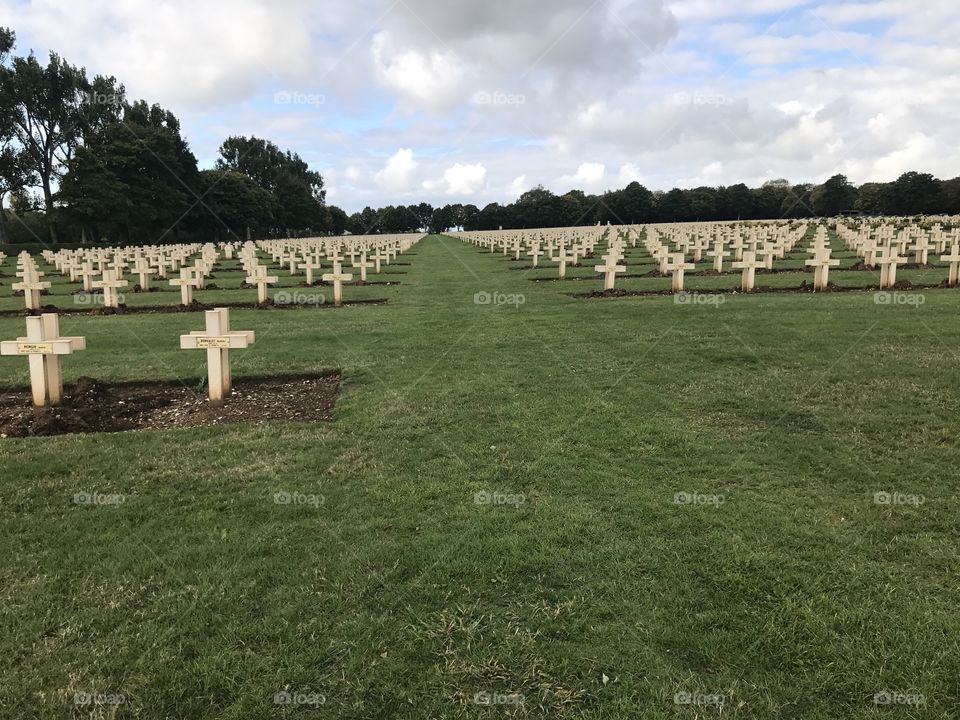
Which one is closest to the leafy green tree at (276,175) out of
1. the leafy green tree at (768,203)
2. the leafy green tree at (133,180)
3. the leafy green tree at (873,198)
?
the leafy green tree at (133,180)

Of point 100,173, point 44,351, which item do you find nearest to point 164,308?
point 44,351

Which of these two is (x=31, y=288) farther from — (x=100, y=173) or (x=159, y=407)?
(x=100, y=173)

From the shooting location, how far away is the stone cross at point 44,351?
5.83 metres

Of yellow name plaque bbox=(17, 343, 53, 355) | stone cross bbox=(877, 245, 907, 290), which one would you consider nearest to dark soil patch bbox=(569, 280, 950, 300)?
stone cross bbox=(877, 245, 907, 290)

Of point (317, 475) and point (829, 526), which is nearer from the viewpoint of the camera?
point (829, 526)

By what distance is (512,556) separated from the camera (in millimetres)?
3100

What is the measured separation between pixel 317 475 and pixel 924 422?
14.5ft

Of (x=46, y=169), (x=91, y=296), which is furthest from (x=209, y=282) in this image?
(x=46, y=169)

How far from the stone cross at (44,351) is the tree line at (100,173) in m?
42.9

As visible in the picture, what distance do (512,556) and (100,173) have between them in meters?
49.5

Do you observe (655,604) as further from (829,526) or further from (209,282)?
(209,282)

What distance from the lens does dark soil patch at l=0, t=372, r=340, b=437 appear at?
5.49 m

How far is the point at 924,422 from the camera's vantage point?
4.80m

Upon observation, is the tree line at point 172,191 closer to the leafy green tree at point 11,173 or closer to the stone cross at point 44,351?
the leafy green tree at point 11,173
